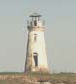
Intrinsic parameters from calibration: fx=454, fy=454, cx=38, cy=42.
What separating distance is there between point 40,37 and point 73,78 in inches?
484

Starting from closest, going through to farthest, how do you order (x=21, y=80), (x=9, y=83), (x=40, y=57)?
(x=9, y=83)
(x=21, y=80)
(x=40, y=57)

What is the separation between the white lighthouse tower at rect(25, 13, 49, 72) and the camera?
52281 millimetres

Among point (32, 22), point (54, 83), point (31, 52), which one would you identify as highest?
point (32, 22)

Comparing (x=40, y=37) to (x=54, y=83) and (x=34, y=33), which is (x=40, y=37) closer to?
(x=34, y=33)

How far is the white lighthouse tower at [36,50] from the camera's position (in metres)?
52.3

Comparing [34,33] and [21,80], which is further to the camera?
[34,33]

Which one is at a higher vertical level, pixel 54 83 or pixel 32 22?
pixel 32 22

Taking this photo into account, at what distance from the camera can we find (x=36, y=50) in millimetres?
52656

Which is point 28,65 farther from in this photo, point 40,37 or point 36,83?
point 36,83

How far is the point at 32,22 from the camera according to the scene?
5397 centimetres

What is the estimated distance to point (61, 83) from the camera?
125 feet

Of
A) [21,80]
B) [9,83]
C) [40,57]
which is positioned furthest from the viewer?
[40,57]

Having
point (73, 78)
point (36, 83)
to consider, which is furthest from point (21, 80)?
point (73, 78)

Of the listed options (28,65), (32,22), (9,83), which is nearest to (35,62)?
(28,65)
